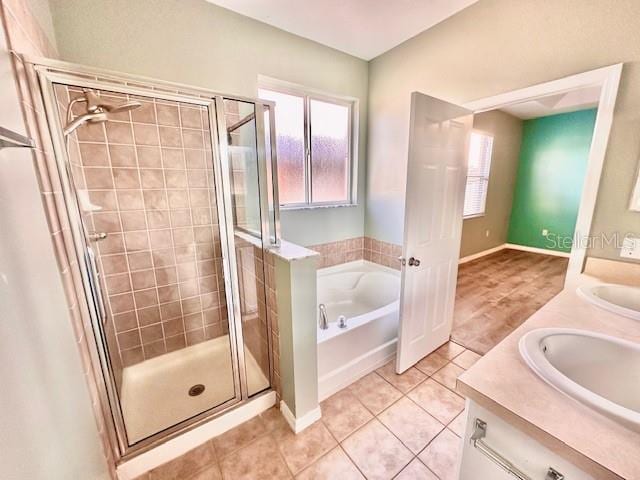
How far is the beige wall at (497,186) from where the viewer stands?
169 inches

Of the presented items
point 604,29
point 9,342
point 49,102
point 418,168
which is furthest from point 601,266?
point 49,102

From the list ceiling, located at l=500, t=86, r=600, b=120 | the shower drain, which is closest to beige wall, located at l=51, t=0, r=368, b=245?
the shower drain

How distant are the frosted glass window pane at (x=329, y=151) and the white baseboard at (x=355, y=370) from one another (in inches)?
61.6

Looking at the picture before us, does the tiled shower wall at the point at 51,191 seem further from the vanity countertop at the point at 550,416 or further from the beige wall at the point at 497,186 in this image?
the beige wall at the point at 497,186

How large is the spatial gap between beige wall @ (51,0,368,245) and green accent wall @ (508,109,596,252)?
168 inches

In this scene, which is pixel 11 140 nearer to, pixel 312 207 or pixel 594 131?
pixel 312 207

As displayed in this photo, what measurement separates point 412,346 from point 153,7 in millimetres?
2975

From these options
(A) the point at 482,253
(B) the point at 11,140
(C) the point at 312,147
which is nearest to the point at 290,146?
(C) the point at 312,147

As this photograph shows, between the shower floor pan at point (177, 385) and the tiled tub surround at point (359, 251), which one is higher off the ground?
the tiled tub surround at point (359, 251)

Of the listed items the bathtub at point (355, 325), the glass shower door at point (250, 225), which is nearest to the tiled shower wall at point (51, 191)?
the glass shower door at point (250, 225)

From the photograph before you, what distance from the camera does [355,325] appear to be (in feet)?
5.87

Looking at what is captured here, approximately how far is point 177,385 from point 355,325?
4.43 ft

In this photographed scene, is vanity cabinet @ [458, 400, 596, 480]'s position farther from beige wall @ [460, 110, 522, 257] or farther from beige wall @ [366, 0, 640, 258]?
beige wall @ [460, 110, 522, 257]

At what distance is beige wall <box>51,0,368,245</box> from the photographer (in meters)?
1.51
